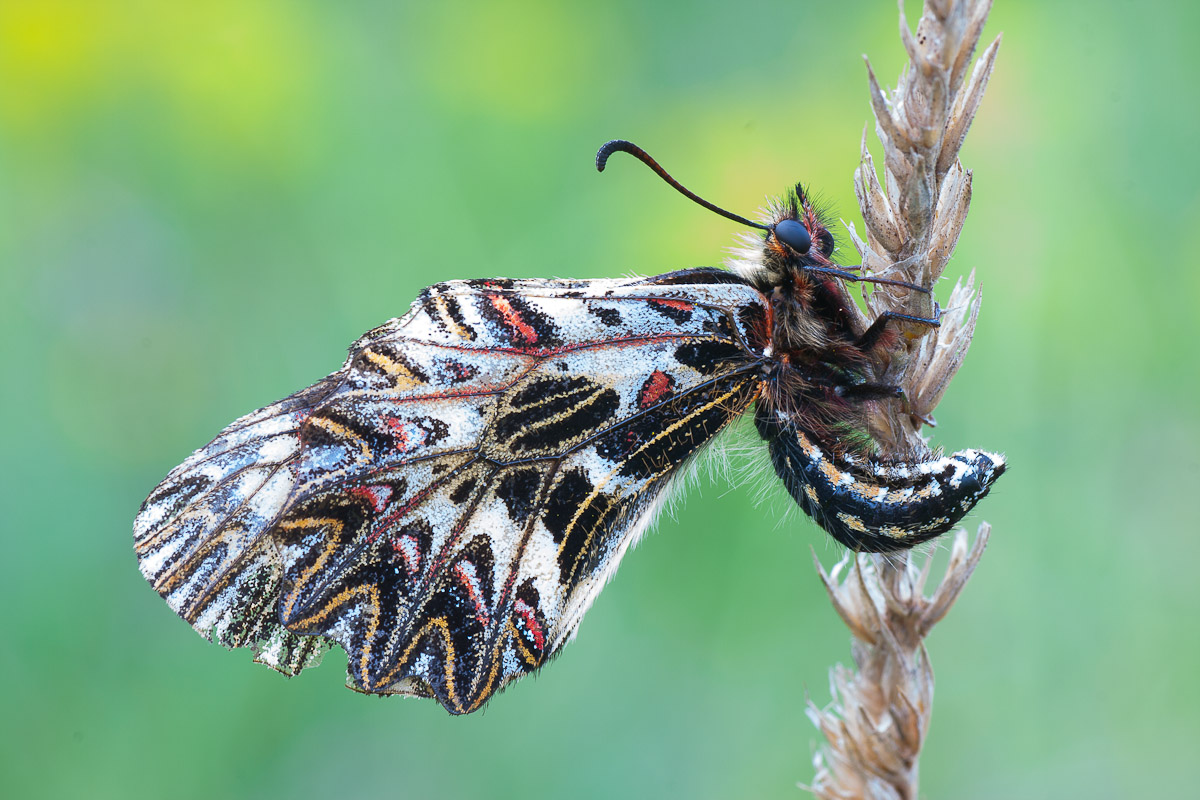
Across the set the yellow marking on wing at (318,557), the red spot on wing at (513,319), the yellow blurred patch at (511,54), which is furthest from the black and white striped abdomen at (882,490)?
the yellow blurred patch at (511,54)

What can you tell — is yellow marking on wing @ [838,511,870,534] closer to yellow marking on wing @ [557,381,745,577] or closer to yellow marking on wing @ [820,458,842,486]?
yellow marking on wing @ [820,458,842,486]

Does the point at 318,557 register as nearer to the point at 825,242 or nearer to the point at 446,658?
the point at 446,658

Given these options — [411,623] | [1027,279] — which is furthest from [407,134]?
[1027,279]

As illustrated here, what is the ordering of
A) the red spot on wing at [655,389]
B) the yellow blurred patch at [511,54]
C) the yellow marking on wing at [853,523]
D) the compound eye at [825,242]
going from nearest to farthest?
the yellow marking on wing at [853,523], the red spot on wing at [655,389], the compound eye at [825,242], the yellow blurred patch at [511,54]

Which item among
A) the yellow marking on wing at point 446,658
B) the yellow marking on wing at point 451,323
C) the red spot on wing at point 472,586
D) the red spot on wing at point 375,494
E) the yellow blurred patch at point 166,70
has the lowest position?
the yellow marking on wing at point 446,658

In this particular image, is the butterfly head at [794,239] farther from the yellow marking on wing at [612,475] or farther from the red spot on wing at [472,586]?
the red spot on wing at [472,586]

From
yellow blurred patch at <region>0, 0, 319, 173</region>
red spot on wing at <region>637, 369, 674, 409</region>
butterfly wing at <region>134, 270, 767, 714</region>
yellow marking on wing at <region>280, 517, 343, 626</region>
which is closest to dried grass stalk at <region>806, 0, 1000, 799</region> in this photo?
butterfly wing at <region>134, 270, 767, 714</region>

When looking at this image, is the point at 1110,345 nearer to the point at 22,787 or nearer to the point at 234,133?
the point at 234,133

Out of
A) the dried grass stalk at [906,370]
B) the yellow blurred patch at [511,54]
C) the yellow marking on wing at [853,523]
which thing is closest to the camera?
the dried grass stalk at [906,370]
